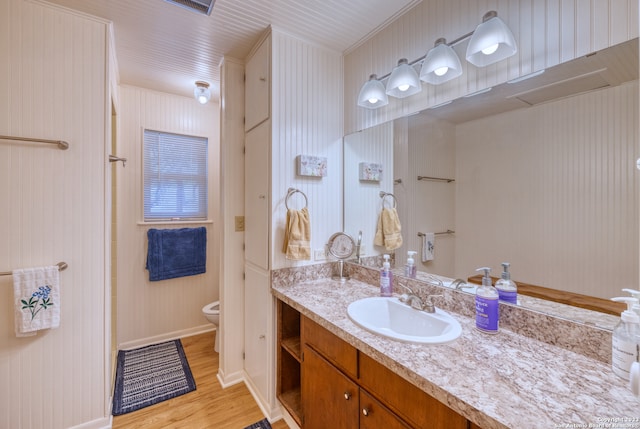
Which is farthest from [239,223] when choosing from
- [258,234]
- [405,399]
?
[405,399]

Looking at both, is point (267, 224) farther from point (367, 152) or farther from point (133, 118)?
point (133, 118)

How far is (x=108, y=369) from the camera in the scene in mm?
1696

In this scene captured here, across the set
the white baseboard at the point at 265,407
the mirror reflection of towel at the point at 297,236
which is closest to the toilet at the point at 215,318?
the white baseboard at the point at 265,407

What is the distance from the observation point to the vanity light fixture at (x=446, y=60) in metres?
1.13

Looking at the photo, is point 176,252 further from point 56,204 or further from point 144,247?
point 56,204

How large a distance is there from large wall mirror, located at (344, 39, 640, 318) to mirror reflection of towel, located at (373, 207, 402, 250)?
0.21 ft

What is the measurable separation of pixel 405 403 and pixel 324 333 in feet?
1.57

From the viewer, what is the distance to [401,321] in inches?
53.2

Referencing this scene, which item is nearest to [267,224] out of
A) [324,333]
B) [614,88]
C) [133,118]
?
[324,333]

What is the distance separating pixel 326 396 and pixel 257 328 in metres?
0.80

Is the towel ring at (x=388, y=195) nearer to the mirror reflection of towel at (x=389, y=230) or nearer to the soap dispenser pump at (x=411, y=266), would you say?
the mirror reflection of towel at (x=389, y=230)

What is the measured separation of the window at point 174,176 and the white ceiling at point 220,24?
74 centimetres

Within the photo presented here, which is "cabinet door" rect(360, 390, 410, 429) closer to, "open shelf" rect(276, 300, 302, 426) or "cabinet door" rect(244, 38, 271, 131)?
"open shelf" rect(276, 300, 302, 426)

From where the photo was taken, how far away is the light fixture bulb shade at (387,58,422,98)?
1522mm
